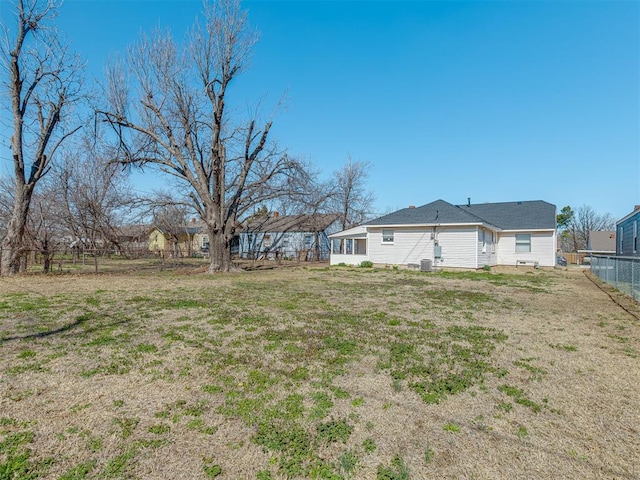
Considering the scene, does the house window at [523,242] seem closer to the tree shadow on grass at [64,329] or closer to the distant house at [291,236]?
the distant house at [291,236]

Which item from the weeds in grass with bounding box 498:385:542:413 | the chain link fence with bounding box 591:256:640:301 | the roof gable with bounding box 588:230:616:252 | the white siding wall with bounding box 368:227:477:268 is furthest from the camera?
the roof gable with bounding box 588:230:616:252

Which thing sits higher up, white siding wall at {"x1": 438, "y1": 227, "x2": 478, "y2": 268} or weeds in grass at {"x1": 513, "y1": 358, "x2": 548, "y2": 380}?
white siding wall at {"x1": 438, "y1": 227, "x2": 478, "y2": 268}

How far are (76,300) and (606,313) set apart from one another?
457 inches

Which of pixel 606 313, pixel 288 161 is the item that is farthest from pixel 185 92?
pixel 606 313

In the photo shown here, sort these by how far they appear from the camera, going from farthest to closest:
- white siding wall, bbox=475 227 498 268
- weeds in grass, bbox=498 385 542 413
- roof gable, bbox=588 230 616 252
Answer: roof gable, bbox=588 230 616 252, white siding wall, bbox=475 227 498 268, weeds in grass, bbox=498 385 542 413

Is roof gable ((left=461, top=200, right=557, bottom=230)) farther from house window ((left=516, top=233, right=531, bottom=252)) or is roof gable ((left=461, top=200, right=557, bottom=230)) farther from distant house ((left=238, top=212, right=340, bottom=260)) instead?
distant house ((left=238, top=212, right=340, bottom=260))

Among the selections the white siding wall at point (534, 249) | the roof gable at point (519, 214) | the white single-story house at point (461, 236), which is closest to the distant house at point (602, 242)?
the roof gable at point (519, 214)

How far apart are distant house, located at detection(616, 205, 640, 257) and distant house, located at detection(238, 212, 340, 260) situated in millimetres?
18799

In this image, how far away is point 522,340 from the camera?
506 cm

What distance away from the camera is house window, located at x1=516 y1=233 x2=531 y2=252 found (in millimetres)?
20453

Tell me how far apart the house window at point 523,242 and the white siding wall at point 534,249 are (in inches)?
6.6

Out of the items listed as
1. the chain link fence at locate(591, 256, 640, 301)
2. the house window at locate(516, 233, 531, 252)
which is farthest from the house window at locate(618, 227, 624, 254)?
the chain link fence at locate(591, 256, 640, 301)

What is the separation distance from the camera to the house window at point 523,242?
20.5m

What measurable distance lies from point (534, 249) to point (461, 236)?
6.48m
